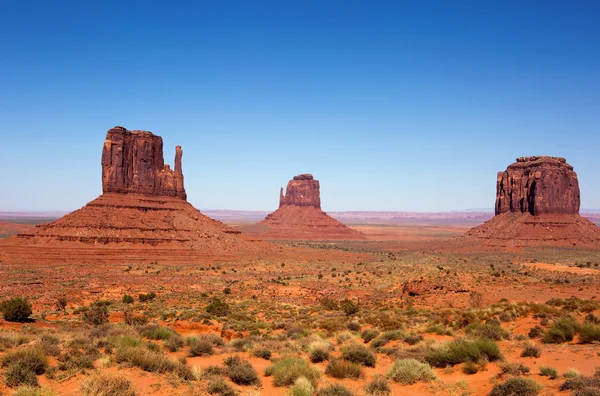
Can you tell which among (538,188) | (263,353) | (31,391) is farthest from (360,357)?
(538,188)

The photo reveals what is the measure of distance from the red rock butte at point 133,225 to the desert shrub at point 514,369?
187 feet

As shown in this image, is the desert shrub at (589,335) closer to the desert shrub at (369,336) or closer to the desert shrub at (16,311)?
the desert shrub at (369,336)

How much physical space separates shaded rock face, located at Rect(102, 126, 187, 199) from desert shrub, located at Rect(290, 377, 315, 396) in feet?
231

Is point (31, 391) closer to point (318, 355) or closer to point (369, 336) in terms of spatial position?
point (318, 355)

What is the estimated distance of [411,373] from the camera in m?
11.5

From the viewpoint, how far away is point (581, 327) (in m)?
15.6

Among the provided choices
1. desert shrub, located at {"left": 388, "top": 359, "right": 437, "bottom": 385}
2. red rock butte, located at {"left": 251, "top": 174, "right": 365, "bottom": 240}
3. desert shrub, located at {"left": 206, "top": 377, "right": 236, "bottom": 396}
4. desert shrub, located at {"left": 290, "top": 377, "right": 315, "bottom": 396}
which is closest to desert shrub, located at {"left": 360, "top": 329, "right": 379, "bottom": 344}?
desert shrub, located at {"left": 388, "top": 359, "right": 437, "bottom": 385}

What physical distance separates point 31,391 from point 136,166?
71707mm

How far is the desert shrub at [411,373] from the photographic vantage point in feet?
37.6

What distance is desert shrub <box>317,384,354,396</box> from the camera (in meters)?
9.81

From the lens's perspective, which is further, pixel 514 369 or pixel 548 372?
pixel 514 369

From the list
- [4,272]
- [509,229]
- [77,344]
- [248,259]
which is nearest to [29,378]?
[77,344]

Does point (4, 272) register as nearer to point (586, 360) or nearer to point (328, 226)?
point (586, 360)

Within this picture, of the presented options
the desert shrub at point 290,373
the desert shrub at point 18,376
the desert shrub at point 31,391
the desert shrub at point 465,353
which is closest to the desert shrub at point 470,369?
the desert shrub at point 465,353
